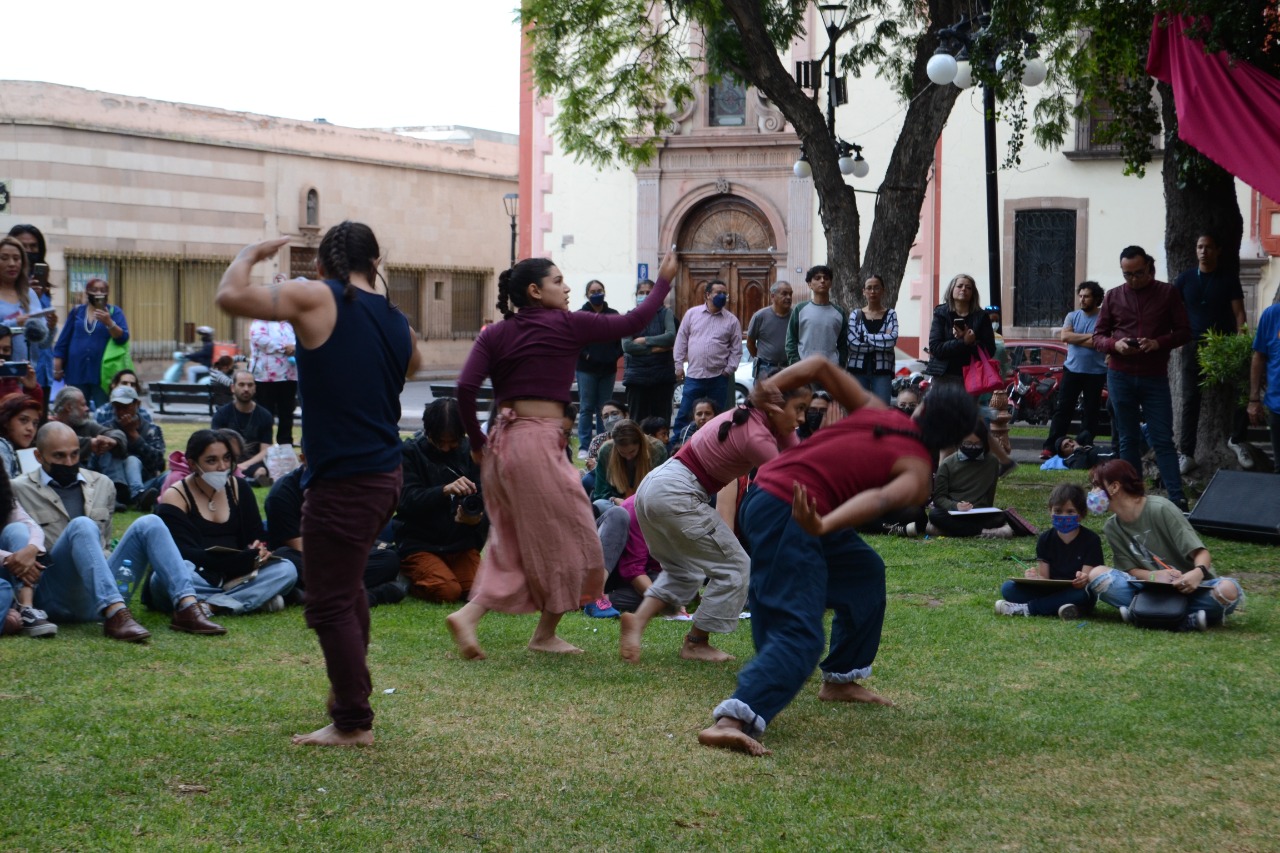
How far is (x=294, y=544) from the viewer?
8.45 m

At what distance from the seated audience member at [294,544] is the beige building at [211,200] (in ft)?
80.9

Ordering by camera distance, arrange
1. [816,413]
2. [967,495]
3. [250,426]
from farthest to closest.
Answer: [250,426], [816,413], [967,495]

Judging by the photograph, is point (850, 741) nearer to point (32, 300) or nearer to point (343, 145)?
point (32, 300)

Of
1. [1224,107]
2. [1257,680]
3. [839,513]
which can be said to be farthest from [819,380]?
[1224,107]

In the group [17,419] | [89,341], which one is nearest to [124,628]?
[17,419]

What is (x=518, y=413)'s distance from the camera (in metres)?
6.71

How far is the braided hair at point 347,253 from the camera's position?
532 cm

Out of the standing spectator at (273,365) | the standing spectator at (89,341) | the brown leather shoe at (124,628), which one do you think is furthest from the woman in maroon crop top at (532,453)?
the standing spectator at (273,365)

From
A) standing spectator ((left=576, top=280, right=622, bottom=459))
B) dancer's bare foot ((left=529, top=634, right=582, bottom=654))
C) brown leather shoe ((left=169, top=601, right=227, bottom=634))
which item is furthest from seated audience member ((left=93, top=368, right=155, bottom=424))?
dancer's bare foot ((left=529, top=634, right=582, bottom=654))

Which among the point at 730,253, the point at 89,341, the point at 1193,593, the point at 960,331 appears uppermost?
the point at 730,253

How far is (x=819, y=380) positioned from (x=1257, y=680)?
8.06 feet

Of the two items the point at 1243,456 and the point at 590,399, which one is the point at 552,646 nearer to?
the point at 1243,456

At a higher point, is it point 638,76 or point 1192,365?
point 638,76

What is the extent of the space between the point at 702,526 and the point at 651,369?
27.9 ft
